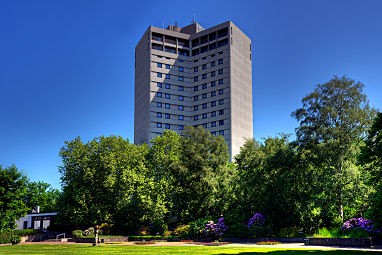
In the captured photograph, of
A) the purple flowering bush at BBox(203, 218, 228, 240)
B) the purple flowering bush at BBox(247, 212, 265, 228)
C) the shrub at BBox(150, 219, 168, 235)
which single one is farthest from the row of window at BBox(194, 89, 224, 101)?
the purple flowering bush at BBox(247, 212, 265, 228)

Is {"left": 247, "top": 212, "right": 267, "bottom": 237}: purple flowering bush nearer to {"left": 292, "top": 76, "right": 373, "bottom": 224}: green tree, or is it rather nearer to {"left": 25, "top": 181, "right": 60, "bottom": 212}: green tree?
{"left": 292, "top": 76, "right": 373, "bottom": 224}: green tree

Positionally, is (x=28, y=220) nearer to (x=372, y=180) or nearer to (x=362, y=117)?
(x=362, y=117)

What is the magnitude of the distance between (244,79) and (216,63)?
432 inches

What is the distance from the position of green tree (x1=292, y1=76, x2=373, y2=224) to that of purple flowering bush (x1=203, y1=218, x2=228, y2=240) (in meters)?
10.7

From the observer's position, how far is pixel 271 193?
1745 inches

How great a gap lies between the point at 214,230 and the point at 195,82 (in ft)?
314

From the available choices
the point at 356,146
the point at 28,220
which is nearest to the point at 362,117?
the point at 356,146

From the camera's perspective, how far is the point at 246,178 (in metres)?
48.5

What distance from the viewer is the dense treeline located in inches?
1556

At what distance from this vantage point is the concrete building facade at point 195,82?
12600 centimetres

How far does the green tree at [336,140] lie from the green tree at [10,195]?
40943 mm

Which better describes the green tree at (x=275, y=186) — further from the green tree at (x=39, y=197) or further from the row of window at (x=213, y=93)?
the row of window at (x=213, y=93)

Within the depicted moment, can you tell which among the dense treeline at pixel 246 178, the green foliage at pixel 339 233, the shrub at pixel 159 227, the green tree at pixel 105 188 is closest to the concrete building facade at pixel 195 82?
the dense treeline at pixel 246 178

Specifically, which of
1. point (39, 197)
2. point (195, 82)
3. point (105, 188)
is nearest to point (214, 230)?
point (105, 188)
